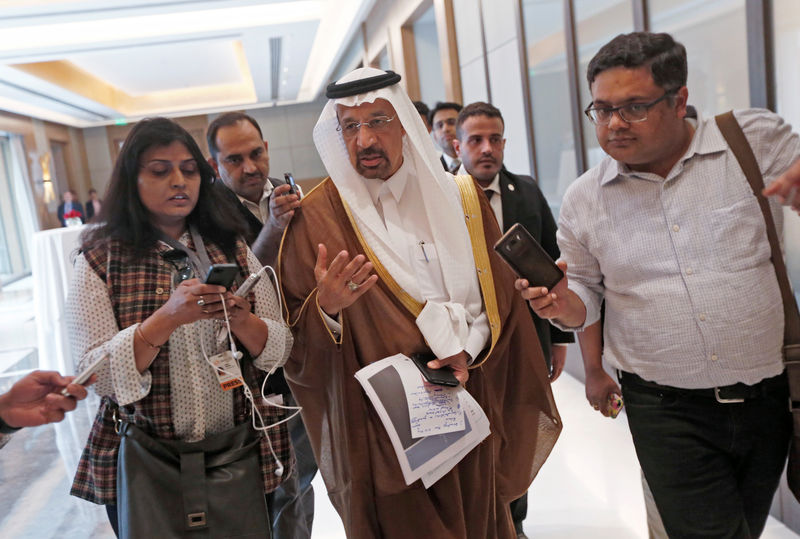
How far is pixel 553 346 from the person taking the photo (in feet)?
10.6

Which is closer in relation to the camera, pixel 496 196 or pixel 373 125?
pixel 373 125

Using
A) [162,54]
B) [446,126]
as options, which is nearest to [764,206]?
[446,126]

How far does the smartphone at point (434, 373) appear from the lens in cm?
202

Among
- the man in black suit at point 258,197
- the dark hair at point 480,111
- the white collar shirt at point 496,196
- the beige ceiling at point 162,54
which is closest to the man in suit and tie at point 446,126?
the dark hair at point 480,111

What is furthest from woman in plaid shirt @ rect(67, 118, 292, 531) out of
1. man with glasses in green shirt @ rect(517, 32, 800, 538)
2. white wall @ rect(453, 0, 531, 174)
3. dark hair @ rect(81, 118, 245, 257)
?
white wall @ rect(453, 0, 531, 174)

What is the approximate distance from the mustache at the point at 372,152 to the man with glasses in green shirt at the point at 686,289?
24.6 inches

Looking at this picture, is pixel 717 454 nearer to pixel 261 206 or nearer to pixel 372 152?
pixel 372 152

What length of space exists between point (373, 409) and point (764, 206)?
48.0 inches

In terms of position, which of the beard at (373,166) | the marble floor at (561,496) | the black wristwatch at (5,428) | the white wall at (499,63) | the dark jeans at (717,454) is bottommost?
the marble floor at (561,496)

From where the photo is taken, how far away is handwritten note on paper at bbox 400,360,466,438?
2.01 meters

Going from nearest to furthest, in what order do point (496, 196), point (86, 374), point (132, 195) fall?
1. point (86, 374)
2. point (132, 195)
3. point (496, 196)

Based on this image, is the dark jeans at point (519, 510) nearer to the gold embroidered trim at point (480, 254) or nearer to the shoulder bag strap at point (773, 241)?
the gold embroidered trim at point (480, 254)

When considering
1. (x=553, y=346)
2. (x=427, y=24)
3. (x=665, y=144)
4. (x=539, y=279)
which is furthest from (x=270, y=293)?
(x=427, y=24)

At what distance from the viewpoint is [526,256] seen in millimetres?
1862
